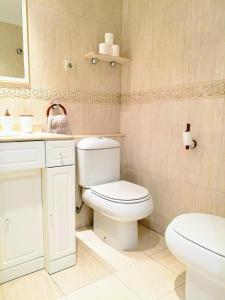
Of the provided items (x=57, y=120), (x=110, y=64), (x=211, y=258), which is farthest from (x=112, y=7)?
(x=211, y=258)

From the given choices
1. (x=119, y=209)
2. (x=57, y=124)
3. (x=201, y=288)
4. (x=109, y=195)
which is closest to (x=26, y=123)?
(x=57, y=124)

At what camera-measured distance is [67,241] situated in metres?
1.44

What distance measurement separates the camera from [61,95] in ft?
6.01

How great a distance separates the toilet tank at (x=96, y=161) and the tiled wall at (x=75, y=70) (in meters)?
0.25

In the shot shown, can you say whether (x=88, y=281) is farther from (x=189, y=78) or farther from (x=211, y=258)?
(x=189, y=78)

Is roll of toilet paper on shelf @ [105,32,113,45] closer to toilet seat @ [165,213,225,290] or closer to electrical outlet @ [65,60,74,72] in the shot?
electrical outlet @ [65,60,74,72]

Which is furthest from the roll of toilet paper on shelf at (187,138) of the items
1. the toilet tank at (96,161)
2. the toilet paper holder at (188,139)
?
the toilet tank at (96,161)

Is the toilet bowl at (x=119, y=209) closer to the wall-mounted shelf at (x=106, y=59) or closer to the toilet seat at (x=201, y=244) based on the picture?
the toilet seat at (x=201, y=244)

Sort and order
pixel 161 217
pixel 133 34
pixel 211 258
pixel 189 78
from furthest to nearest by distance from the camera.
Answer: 1. pixel 133 34
2. pixel 161 217
3. pixel 189 78
4. pixel 211 258

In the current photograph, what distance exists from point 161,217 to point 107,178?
542mm

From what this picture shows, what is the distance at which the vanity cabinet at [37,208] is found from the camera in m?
1.24

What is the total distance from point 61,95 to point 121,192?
89cm

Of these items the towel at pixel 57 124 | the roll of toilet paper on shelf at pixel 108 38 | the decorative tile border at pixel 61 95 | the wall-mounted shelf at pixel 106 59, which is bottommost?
the towel at pixel 57 124

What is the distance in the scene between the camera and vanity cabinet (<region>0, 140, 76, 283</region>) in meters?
1.24
